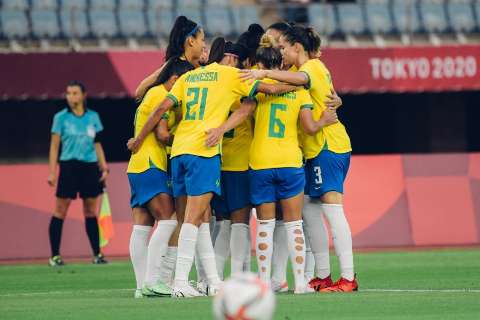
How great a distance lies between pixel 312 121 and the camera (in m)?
11.2

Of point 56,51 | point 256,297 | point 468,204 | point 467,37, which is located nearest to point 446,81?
point 467,37

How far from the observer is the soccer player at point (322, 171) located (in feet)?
37.0

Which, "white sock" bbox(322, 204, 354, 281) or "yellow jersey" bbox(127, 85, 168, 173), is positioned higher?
"yellow jersey" bbox(127, 85, 168, 173)

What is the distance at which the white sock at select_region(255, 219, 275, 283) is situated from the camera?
11102 mm

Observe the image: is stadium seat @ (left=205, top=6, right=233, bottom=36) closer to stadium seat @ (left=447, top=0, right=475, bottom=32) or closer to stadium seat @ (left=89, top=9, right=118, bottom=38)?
stadium seat @ (left=89, top=9, right=118, bottom=38)

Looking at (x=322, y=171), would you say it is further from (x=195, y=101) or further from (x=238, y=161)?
(x=195, y=101)

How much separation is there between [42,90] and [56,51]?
78 cm

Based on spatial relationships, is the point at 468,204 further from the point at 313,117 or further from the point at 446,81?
the point at 313,117

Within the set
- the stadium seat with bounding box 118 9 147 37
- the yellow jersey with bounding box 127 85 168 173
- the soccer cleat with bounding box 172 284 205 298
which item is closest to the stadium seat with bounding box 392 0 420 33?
the stadium seat with bounding box 118 9 147 37

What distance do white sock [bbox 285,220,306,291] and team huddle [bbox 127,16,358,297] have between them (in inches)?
0.4

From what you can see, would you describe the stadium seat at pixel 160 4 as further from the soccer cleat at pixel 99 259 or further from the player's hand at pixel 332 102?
the player's hand at pixel 332 102

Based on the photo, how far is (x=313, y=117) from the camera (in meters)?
11.4

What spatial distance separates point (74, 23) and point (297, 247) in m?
15.0

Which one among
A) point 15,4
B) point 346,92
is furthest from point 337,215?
point 15,4
